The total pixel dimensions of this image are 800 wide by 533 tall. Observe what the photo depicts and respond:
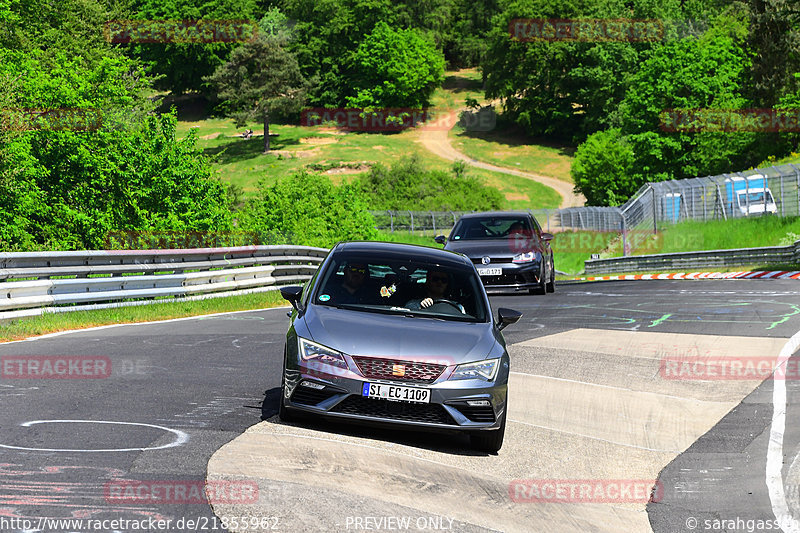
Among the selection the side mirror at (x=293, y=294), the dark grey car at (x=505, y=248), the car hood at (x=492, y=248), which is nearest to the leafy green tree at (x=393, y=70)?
the dark grey car at (x=505, y=248)

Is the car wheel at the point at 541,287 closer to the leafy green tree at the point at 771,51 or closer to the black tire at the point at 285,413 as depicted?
the black tire at the point at 285,413

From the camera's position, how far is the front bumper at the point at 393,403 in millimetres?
7234

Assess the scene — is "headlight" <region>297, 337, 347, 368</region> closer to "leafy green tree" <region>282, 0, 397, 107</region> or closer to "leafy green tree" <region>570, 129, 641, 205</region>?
"leafy green tree" <region>570, 129, 641, 205</region>

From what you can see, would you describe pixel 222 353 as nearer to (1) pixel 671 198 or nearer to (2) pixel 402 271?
(2) pixel 402 271

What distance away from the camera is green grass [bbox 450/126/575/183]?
10776 cm

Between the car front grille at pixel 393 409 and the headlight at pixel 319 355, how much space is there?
0.28 metres


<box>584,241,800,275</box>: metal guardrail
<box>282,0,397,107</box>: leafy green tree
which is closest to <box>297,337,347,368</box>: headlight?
<box>584,241,800,275</box>: metal guardrail

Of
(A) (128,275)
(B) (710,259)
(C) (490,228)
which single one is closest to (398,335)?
(A) (128,275)

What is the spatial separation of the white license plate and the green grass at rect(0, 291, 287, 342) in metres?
7.42

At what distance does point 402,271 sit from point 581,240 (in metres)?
48.3

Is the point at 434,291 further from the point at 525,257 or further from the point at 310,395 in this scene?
the point at 525,257

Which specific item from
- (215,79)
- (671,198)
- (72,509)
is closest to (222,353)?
(72,509)

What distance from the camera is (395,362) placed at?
7.27 meters

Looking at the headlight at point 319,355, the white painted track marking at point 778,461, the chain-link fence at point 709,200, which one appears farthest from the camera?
the chain-link fence at point 709,200
